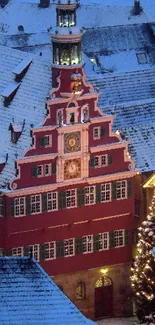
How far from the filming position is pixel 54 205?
10912cm

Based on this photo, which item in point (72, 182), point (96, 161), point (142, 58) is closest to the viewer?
point (72, 182)

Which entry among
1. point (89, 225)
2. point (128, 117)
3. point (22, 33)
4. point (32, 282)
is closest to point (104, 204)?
point (89, 225)

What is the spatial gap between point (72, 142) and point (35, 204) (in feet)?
18.1

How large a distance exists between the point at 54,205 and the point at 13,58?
50.6 ft

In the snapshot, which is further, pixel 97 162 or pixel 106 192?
pixel 106 192

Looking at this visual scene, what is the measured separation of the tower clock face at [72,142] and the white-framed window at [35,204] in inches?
164

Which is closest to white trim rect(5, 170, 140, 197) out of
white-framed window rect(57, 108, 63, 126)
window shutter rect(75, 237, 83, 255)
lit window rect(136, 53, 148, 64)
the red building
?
the red building

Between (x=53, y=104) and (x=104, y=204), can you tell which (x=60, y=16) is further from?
(x=104, y=204)

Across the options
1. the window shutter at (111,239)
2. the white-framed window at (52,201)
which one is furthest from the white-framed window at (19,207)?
the window shutter at (111,239)

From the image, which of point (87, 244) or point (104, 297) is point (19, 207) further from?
point (104, 297)

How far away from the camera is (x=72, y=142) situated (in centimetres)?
10900

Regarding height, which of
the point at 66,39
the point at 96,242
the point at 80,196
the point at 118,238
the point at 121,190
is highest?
the point at 66,39

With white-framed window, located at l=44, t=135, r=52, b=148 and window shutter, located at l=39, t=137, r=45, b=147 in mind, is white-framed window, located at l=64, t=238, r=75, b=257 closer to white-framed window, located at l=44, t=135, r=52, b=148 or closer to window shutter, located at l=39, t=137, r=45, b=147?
white-framed window, located at l=44, t=135, r=52, b=148

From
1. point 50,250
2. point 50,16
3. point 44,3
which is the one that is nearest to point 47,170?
point 50,250
